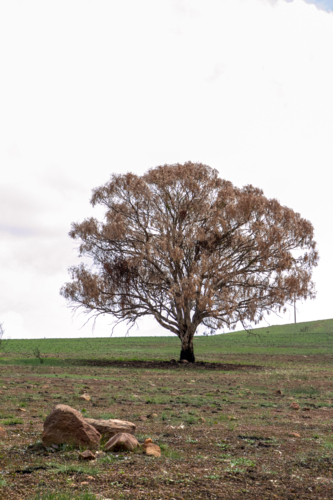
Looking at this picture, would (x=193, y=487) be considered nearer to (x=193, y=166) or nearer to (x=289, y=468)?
(x=289, y=468)

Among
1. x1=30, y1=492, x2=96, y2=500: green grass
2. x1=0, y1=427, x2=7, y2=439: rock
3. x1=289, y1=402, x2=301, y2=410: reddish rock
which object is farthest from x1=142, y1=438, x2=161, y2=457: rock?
x1=289, y1=402, x2=301, y2=410: reddish rock

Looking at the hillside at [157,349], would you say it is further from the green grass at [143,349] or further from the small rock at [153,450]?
the small rock at [153,450]

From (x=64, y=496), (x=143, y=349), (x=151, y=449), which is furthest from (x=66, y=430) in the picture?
(x=143, y=349)

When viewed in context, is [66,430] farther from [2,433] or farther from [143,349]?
[143,349]

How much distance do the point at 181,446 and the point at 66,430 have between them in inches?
79.7

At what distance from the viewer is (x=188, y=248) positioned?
31219mm

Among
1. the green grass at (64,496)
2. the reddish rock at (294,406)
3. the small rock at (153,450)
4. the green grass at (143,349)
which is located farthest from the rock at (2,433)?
Answer: the green grass at (143,349)

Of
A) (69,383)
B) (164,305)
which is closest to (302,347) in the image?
(164,305)

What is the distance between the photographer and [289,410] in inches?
547

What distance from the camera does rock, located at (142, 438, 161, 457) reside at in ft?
25.7

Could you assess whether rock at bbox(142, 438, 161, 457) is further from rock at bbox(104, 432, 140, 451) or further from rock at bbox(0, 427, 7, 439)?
rock at bbox(0, 427, 7, 439)

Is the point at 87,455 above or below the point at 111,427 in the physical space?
below

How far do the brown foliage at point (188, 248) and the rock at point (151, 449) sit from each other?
838 inches

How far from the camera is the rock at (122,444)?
26.4 feet
